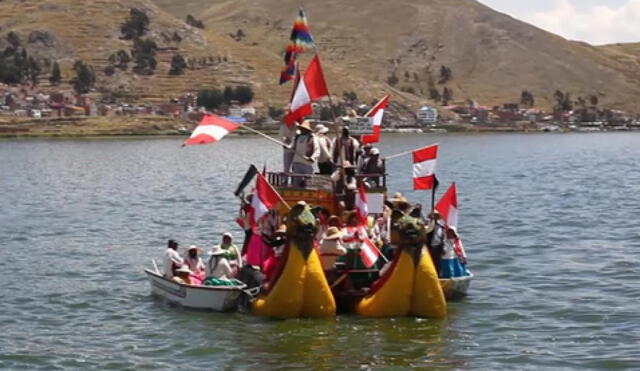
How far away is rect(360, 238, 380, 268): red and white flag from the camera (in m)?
26.5

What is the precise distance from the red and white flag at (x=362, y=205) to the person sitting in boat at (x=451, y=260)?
7.33ft

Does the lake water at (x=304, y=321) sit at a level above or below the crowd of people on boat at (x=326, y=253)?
below

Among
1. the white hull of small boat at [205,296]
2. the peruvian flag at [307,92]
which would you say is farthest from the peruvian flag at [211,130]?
the white hull of small boat at [205,296]

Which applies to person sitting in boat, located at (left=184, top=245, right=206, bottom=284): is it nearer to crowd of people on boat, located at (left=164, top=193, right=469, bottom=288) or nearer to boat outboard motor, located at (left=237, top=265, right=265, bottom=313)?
crowd of people on boat, located at (left=164, top=193, right=469, bottom=288)

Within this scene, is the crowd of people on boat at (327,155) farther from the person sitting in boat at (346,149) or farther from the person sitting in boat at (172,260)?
the person sitting in boat at (172,260)

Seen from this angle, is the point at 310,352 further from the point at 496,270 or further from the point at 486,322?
the point at 496,270

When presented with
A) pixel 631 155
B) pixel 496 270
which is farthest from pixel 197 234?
pixel 631 155

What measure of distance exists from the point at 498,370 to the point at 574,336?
345 cm

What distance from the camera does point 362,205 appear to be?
27109 millimetres

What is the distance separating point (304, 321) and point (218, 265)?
2.71 m

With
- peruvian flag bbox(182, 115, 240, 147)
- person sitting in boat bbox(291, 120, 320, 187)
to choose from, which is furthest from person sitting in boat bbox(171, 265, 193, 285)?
peruvian flag bbox(182, 115, 240, 147)

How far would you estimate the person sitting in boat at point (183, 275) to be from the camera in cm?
2777

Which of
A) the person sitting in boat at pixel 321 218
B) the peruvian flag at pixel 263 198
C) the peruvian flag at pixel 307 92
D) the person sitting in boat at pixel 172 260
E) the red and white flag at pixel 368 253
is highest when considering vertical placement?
the peruvian flag at pixel 307 92

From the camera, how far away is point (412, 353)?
77.5ft
